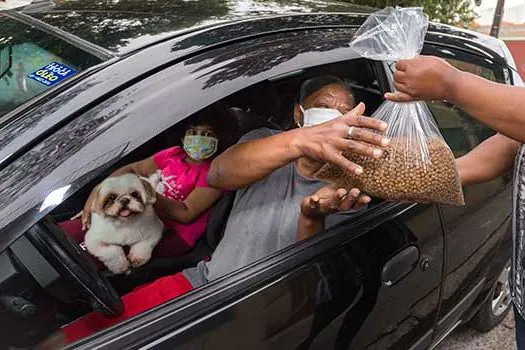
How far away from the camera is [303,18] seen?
1.74 metres

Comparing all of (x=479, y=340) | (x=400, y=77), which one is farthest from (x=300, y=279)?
(x=479, y=340)

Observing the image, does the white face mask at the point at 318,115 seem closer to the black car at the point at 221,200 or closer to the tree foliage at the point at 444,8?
the black car at the point at 221,200

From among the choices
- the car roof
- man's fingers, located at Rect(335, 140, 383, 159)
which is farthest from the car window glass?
man's fingers, located at Rect(335, 140, 383, 159)

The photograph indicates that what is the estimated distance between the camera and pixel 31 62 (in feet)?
5.13

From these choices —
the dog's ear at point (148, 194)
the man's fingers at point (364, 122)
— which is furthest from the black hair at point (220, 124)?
the man's fingers at point (364, 122)

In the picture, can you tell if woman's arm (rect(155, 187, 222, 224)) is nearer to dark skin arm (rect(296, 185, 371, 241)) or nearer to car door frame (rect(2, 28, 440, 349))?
dark skin arm (rect(296, 185, 371, 241))

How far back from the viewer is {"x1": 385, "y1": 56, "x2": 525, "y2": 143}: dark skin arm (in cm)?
118

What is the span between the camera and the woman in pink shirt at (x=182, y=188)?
2066mm

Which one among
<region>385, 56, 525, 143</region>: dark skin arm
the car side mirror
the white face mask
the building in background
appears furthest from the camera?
the building in background

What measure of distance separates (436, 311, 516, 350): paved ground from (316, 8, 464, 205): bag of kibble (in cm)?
174

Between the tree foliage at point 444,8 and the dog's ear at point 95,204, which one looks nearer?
the dog's ear at point 95,204

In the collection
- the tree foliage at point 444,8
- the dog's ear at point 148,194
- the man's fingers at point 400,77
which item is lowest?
the tree foliage at point 444,8

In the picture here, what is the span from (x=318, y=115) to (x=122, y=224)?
2.78 feet

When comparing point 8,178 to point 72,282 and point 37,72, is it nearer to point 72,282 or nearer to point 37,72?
point 72,282
